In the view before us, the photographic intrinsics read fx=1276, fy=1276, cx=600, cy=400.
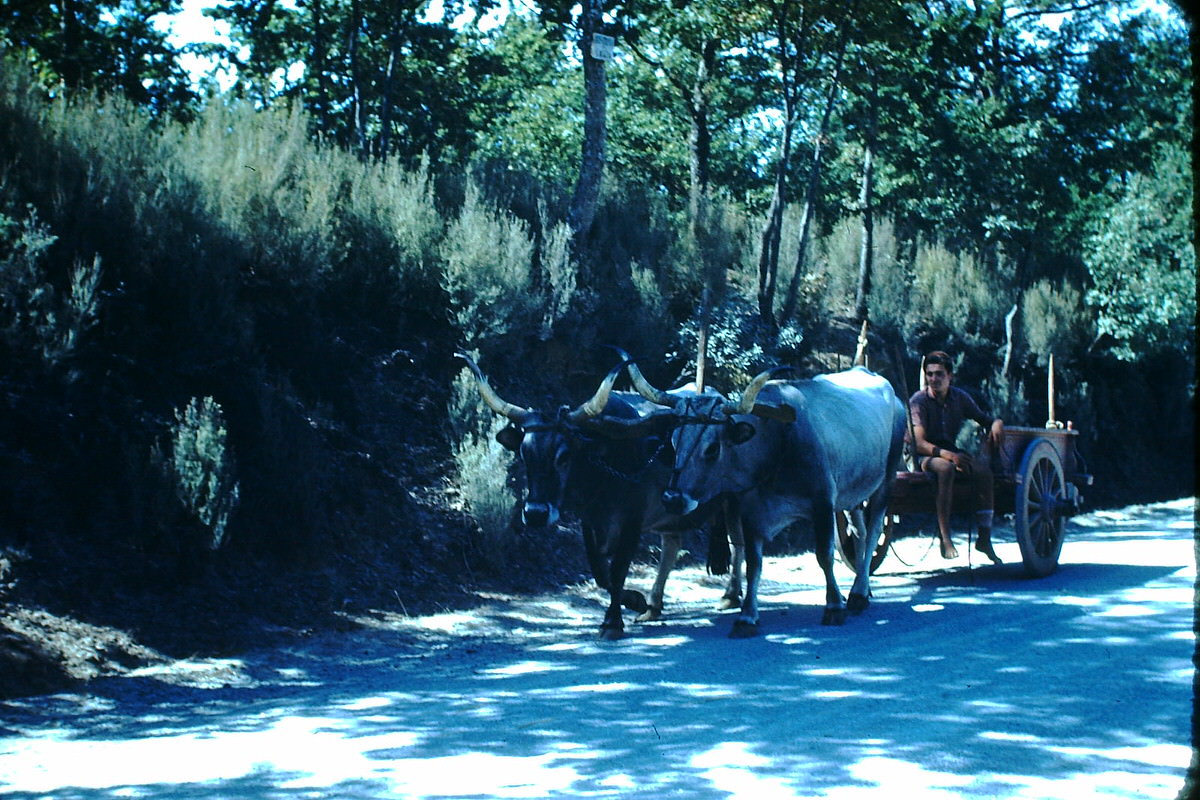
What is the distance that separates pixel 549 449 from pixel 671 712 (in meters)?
3.18

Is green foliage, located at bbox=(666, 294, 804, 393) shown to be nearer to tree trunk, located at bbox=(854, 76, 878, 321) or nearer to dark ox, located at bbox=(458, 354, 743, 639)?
tree trunk, located at bbox=(854, 76, 878, 321)

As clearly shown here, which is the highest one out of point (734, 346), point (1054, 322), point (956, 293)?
point (956, 293)

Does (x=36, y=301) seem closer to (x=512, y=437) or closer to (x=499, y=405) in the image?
(x=499, y=405)

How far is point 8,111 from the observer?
468 inches

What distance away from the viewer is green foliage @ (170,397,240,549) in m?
10.3

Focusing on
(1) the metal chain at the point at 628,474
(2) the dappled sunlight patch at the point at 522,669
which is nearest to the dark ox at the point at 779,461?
(1) the metal chain at the point at 628,474

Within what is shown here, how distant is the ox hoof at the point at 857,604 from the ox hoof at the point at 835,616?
664mm

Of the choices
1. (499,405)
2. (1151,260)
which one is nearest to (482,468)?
(499,405)

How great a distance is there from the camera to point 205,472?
410 inches

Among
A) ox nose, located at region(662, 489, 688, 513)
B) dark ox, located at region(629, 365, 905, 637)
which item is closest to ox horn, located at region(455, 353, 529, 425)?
dark ox, located at region(629, 365, 905, 637)

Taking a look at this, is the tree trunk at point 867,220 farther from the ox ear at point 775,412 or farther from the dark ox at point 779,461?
the ox ear at point 775,412

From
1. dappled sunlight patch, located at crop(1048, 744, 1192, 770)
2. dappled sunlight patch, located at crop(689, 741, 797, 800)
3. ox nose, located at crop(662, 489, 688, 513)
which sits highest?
ox nose, located at crop(662, 489, 688, 513)

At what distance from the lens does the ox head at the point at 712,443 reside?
32.5 ft

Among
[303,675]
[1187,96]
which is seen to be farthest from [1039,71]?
[303,675]
